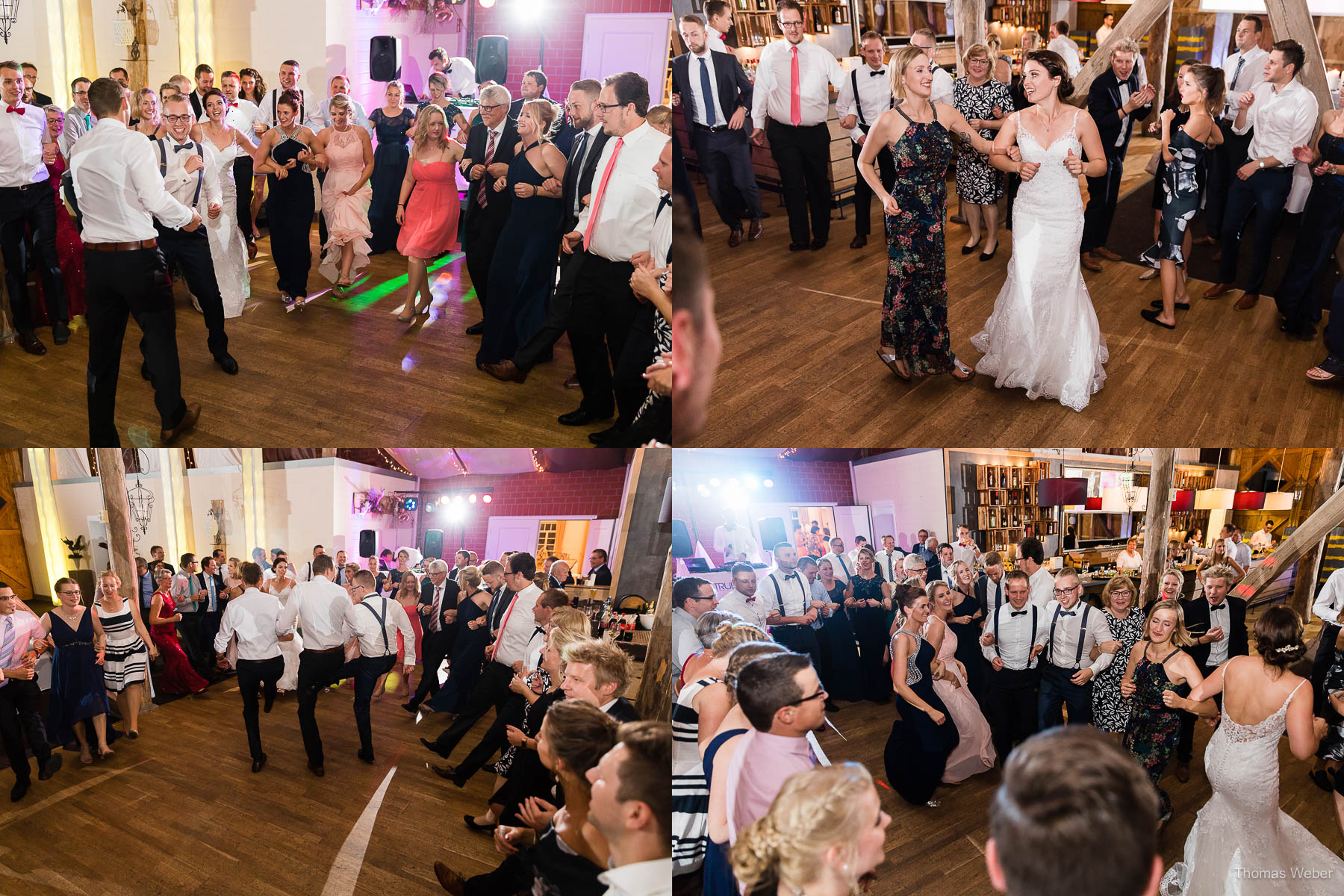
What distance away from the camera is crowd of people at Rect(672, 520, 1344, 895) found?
3039mm

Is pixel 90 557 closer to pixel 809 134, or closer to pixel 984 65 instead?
pixel 809 134

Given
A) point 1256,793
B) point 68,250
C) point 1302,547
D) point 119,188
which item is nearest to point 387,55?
point 119,188

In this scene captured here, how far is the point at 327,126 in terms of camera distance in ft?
8.06

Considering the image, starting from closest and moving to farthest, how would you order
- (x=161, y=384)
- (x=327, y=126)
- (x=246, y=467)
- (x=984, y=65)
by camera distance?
1. (x=327, y=126)
2. (x=161, y=384)
3. (x=246, y=467)
4. (x=984, y=65)

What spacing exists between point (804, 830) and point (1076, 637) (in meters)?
1.14

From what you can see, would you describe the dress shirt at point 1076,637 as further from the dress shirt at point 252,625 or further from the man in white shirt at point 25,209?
the man in white shirt at point 25,209

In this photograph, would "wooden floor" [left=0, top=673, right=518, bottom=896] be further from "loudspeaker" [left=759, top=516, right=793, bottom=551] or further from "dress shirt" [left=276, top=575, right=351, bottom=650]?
"loudspeaker" [left=759, top=516, right=793, bottom=551]

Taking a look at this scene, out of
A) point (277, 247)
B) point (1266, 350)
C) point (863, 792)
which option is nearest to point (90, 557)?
point (277, 247)

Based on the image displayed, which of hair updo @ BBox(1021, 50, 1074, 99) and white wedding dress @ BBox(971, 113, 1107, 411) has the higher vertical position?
hair updo @ BBox(1021, 50, 1074, 99)

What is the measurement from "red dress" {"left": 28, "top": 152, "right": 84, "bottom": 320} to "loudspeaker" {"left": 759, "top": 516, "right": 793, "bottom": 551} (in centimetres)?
208

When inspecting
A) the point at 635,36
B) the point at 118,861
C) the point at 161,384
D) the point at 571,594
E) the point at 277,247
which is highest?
the point at 635,36

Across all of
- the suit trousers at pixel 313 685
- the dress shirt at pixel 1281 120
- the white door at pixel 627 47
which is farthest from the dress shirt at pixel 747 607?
the dress shirt at pixel 1281 120

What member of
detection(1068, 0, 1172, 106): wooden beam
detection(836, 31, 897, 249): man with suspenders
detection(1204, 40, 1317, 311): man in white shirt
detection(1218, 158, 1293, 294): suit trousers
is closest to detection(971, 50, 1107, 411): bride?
detection(1068, 0, 1172, 106): wooden beam

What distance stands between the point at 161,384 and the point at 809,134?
8.81ft
